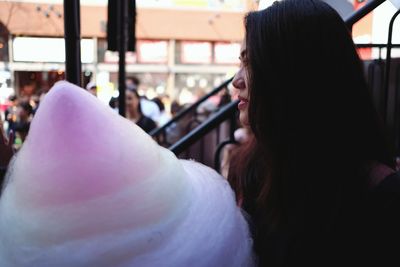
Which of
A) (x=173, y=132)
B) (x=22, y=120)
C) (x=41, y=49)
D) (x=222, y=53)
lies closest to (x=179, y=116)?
(x=173, y=132)

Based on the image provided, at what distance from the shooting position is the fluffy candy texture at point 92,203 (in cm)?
84

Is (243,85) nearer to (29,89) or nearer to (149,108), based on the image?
(29,89)

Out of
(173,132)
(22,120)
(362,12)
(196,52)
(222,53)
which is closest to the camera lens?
(362,12)

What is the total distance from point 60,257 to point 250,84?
61cm

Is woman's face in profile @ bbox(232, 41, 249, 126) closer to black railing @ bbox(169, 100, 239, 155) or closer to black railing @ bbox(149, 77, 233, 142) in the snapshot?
black railing @ bbox(169, 100, 239, 155)

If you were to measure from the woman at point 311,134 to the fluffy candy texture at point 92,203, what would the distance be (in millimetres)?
255

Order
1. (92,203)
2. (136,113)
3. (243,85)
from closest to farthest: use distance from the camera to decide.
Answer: (92,203), (243,85), (136,113)

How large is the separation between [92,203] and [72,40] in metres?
0.96

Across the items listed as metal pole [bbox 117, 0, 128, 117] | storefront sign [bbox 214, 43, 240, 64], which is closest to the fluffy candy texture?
metal pole [bbox 117, 0, 128, 117]

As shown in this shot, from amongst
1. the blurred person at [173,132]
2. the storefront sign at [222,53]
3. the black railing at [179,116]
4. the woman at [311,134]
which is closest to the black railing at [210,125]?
the woman at [311,134]

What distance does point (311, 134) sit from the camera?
1.12 meters

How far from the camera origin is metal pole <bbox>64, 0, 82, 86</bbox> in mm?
1613

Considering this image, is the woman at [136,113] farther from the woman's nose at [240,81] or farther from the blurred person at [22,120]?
the woman's nose at [240,81]

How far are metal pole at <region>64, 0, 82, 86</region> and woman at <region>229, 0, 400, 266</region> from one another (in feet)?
2.37
